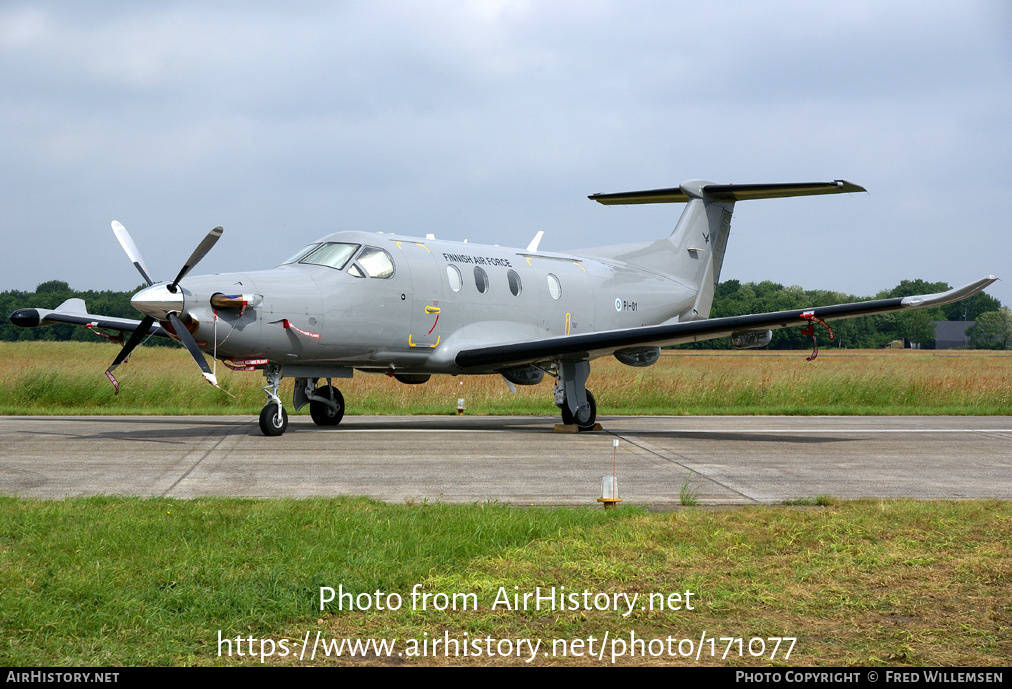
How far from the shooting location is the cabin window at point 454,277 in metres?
18.0

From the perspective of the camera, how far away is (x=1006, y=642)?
4.68 m

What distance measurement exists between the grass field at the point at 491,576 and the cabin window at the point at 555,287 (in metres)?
12.1

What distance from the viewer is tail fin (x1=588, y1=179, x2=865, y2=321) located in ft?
74.8

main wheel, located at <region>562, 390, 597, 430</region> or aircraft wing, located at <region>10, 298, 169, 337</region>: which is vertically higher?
aircraft wing, located at <region>10, 298, 169, 337</region>

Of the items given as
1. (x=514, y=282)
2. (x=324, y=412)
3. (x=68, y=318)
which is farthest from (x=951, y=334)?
(x=68, y=318)

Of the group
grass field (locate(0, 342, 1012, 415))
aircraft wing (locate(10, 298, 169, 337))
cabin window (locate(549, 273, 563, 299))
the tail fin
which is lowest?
grass field (locate(0, 342, 1012, 415))

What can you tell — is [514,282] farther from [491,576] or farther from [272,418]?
[491,576]

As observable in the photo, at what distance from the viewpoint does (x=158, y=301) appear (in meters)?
13.9

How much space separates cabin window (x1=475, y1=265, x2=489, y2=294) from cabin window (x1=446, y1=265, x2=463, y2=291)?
42cm

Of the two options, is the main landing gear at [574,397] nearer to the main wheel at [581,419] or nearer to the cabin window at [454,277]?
the main wheel at [581,419]

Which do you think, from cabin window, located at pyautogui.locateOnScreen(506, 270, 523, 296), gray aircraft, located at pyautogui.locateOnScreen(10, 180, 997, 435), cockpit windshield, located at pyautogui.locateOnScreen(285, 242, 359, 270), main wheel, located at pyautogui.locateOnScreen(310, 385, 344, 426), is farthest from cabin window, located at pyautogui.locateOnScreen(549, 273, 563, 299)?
main wheel, located at pyautogui.locateOnScreen(310, 385, 344, 426)

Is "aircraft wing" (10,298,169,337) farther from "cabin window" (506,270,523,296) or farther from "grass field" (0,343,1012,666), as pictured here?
"grass field" (0,343,1012,666)


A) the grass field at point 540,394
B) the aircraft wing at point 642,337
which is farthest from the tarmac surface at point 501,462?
the grass field at point 540,394

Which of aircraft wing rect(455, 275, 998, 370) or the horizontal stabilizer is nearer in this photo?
aircraft wing rect(455, 275, 998, 370)
